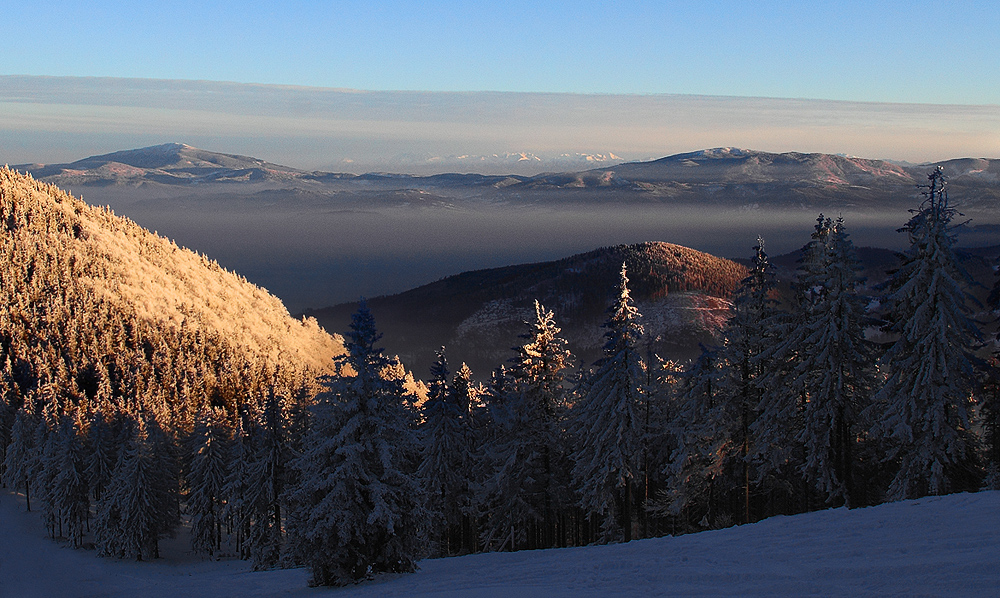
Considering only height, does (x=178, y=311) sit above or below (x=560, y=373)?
below

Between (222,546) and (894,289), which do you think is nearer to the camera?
(894,289)

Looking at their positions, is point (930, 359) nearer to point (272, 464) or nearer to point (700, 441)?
point (700, 441)

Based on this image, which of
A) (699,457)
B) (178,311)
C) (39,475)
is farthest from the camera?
(178,311)

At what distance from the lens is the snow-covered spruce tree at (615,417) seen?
1240 inches

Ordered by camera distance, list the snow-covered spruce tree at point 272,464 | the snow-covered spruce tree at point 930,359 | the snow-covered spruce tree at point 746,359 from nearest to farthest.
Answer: the snow-covered spruce tree at point 930,359 → the snow-covered spruce tree at point 746,359 → the snow-covered spruce tree at point 272,464

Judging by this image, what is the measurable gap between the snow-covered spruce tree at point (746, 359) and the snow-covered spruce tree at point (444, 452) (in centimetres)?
1303

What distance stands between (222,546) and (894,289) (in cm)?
5710

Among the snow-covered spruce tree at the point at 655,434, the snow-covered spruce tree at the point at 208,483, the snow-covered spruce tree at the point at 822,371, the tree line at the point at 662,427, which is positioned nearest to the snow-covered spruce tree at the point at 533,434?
the tree line at the point at 662,427

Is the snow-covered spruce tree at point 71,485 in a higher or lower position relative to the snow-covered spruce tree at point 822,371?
lower

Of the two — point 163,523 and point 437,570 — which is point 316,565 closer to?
point 437,570

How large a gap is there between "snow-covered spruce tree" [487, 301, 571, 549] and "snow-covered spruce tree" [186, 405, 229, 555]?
28.7m

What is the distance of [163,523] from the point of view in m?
56.2

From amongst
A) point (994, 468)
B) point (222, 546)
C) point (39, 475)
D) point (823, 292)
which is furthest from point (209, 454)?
point (994, 468)

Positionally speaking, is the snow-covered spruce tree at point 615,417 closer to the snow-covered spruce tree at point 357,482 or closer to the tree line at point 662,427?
the tree line at point 662,427
